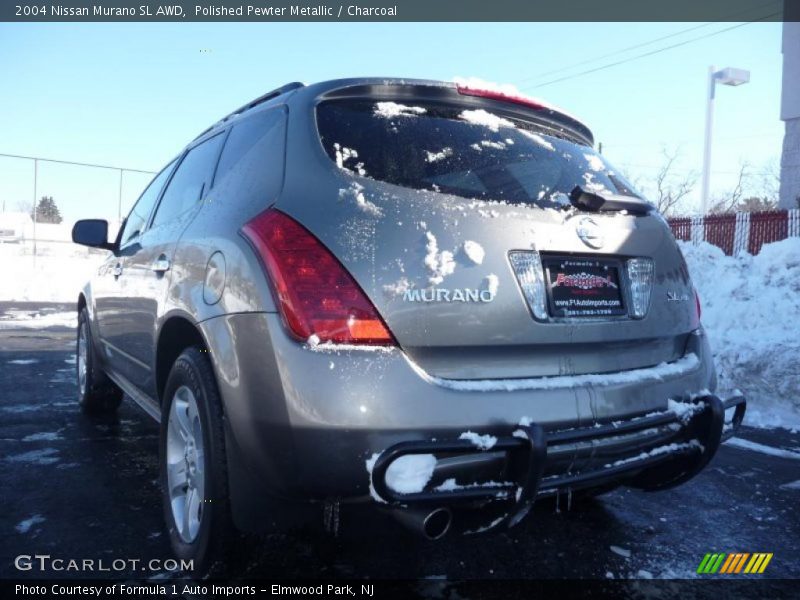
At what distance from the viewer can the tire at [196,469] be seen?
2148 mm

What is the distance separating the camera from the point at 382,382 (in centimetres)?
183

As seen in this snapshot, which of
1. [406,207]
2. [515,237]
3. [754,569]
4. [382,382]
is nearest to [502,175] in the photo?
[515,237]

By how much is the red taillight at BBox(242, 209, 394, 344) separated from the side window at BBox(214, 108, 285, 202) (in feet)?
1.00

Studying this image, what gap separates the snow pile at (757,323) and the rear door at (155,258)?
241 cm

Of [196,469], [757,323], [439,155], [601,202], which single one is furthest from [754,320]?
[196,469]

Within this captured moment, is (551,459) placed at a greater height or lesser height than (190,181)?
lesser

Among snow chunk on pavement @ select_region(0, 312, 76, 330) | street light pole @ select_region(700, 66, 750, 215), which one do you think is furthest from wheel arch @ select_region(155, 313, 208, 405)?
street light pole @ select_region(700, 66, 750, 215)

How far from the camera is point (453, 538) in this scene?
8.89 feet

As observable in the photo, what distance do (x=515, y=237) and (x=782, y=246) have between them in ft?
30.9

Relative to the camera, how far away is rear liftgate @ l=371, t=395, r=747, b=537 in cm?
180

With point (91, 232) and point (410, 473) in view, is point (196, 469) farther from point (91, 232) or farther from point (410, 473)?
point (91, 232)

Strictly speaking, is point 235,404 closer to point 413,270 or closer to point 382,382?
point 382,382

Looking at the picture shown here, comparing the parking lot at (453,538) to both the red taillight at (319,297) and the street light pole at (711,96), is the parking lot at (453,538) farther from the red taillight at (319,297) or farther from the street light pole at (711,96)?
the street light pole at (711,96)

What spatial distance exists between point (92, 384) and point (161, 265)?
2.24m
